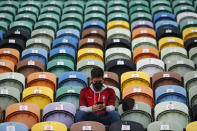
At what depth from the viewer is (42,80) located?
26.6 feet

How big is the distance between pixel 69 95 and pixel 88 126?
142cm

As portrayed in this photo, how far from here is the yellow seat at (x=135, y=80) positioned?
316 inches

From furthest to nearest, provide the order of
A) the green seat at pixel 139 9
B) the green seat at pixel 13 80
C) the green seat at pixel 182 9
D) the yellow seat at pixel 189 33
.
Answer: the green seat at pixel 139 9 → the green seat at pixel 182 9 → the yellow seat at pixel 189 33 → the green seat at pixel 13 80

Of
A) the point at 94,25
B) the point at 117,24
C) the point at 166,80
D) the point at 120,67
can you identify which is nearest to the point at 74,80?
the point at 120,67

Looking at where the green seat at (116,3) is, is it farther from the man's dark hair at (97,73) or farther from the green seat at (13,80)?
the man's dark hair at (97,73)

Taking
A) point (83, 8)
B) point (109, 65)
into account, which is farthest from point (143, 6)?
point (109, 65)

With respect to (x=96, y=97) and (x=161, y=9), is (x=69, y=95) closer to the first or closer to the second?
(x=96, y=97)

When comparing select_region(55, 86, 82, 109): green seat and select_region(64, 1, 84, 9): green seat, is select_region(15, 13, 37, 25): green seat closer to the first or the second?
select_region(64, 1, 84, 9): green seat

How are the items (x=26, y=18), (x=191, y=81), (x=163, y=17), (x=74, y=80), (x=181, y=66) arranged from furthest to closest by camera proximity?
(x=26, y=18) → (x=163, y=17) → (x=181, y=66) → (x=74, y=80) → (x=191, y=81)

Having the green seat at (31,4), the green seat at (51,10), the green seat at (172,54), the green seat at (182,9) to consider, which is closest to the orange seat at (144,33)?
the green seat at (172,54)

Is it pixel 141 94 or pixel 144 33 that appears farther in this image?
pixel 144 33

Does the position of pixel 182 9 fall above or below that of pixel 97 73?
above

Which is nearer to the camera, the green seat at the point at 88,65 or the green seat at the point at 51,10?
the green seat at the point at 88,65

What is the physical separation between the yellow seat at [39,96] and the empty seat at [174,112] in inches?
71.6
